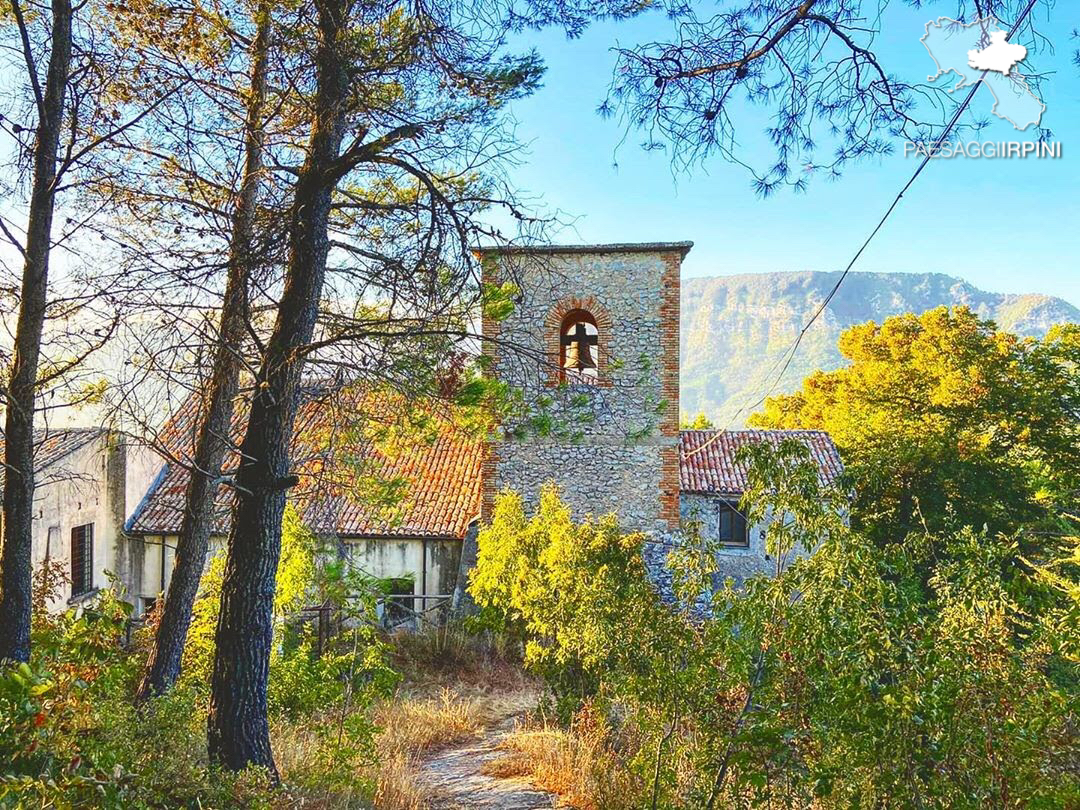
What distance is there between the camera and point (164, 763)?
3904 millimetres

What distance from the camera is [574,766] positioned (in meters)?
5.90

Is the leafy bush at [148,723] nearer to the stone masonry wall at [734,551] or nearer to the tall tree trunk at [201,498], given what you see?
the tall tree trunk at [201,498]

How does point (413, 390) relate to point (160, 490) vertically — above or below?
above

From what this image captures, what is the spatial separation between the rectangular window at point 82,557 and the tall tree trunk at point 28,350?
1115cm

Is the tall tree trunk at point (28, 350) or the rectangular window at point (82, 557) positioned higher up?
the tall tree trunk at point (28, 350)

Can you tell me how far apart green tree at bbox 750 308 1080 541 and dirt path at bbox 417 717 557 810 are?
515 inches

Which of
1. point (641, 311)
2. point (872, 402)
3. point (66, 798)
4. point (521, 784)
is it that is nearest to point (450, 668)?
point (521, 784)

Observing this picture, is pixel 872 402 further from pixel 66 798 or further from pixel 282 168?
pixel 66 798

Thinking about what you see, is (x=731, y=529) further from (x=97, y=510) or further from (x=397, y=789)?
(x=97, y=510)

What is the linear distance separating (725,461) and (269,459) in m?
13.4

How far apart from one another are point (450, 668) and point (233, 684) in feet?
24.8

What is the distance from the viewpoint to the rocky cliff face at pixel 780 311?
119 metres

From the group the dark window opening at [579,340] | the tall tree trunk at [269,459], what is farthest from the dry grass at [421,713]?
the dark window opening at [579,340]

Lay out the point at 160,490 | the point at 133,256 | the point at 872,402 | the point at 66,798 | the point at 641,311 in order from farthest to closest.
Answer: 1. the point at 872,402
2. the point at 160,490
3. the point at 641,311
4. the point at 133,256
5. the point at 66,798
